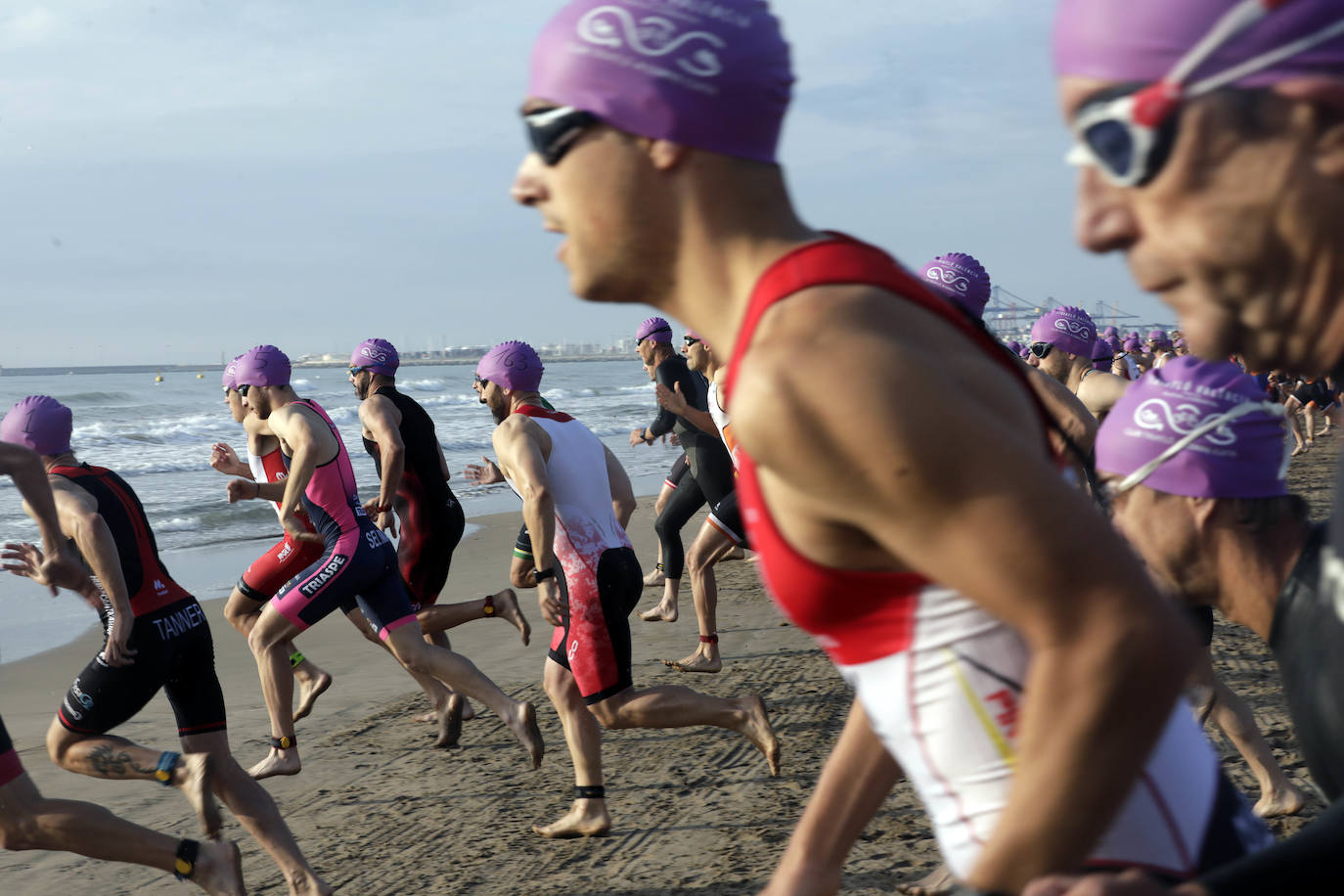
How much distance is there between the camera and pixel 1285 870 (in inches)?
43.6

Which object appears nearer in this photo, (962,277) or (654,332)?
(962,277)

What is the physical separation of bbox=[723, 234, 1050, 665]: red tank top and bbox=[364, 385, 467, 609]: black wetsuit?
6.55 m

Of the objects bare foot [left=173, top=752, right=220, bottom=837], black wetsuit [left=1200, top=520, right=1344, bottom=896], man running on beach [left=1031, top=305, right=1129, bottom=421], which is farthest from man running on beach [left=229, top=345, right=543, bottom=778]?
black wetsuit [left=1200, top=520, right=1344, bottom=896]

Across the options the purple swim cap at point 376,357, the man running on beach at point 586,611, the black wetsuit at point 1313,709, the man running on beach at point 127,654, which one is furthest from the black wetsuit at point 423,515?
the black wetsuit at point 1313,709

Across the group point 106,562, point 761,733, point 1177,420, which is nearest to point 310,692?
point 106,562

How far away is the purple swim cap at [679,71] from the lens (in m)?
1.33

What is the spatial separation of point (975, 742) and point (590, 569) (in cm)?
399

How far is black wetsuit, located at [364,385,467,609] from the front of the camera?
7.63 m

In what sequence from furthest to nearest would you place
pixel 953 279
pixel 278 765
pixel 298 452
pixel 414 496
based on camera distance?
1. pixel 414 496
2. pixel 298 452
3. pixel 953 279
4. pixel 278 765

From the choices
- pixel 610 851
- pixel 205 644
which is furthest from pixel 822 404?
pixel 205 644

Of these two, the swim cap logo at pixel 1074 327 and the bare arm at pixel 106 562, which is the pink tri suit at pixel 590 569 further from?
the swim cap logo at pixel 1074 327

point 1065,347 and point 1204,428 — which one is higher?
point 1204,428

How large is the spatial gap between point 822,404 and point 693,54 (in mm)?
522

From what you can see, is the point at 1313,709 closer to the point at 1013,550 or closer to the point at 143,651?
the point at 1013,550
